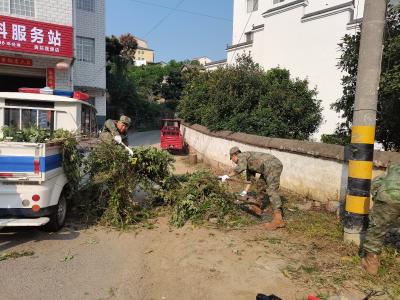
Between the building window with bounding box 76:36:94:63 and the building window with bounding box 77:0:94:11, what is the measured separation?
178 cm

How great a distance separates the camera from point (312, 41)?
1552 cm

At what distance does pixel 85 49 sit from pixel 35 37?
834 centimetres

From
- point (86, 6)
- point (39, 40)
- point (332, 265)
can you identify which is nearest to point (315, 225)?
point (332, 265)

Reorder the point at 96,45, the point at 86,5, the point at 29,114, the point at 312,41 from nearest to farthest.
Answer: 1. the point at 29,114
2. the point at 312,41
3. the point at 86,5
4. the point at 96,45

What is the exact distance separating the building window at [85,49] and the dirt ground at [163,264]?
57.6 ft

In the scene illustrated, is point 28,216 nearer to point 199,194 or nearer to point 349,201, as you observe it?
point 199,194

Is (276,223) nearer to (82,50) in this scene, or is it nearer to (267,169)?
(267,169)

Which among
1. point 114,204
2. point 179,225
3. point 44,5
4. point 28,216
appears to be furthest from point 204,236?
point 44,5

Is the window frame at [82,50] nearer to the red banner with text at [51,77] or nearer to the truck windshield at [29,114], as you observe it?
the red banner with text at [51,77]

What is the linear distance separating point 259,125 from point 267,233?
21.3 feet

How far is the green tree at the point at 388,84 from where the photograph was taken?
647 centimetres

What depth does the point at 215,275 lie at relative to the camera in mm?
4188

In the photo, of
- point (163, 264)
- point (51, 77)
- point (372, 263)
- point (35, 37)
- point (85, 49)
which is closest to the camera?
point (372, 263)

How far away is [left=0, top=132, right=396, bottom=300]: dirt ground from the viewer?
3830 millimetres
